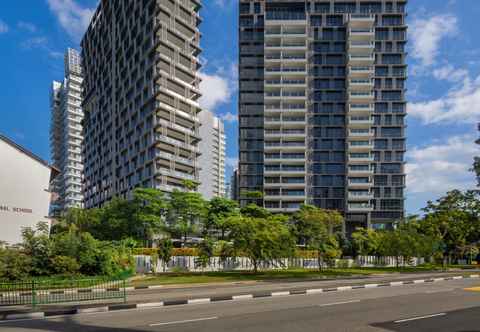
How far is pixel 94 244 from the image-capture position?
27.2 metres

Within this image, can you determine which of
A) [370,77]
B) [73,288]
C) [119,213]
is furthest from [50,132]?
[73,288]

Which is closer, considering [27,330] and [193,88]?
[27,330]

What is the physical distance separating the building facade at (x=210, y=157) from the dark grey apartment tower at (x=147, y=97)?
2988 inches

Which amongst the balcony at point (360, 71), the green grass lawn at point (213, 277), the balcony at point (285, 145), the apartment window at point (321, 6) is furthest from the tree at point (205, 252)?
the apartment window at point (321, 6)

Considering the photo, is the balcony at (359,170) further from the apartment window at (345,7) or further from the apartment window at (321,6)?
the apartment window at (321,6)

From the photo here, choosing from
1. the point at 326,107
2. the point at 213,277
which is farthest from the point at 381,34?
the point at 213,277

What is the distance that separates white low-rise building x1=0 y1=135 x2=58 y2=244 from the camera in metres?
28.6

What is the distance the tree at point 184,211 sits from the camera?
56750mm

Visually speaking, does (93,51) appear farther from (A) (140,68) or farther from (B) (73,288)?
(B) (73,288)

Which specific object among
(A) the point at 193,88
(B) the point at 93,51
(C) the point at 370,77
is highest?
(B) the point at 93,51

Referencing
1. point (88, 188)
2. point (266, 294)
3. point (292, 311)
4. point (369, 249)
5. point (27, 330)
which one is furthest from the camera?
point (88, 188)

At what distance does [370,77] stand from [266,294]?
83.7 m

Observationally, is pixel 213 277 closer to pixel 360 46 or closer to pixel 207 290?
pixel 207 290

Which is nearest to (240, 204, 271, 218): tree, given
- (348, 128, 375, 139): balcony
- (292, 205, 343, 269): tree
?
(292, 205, 343, 269): tree
